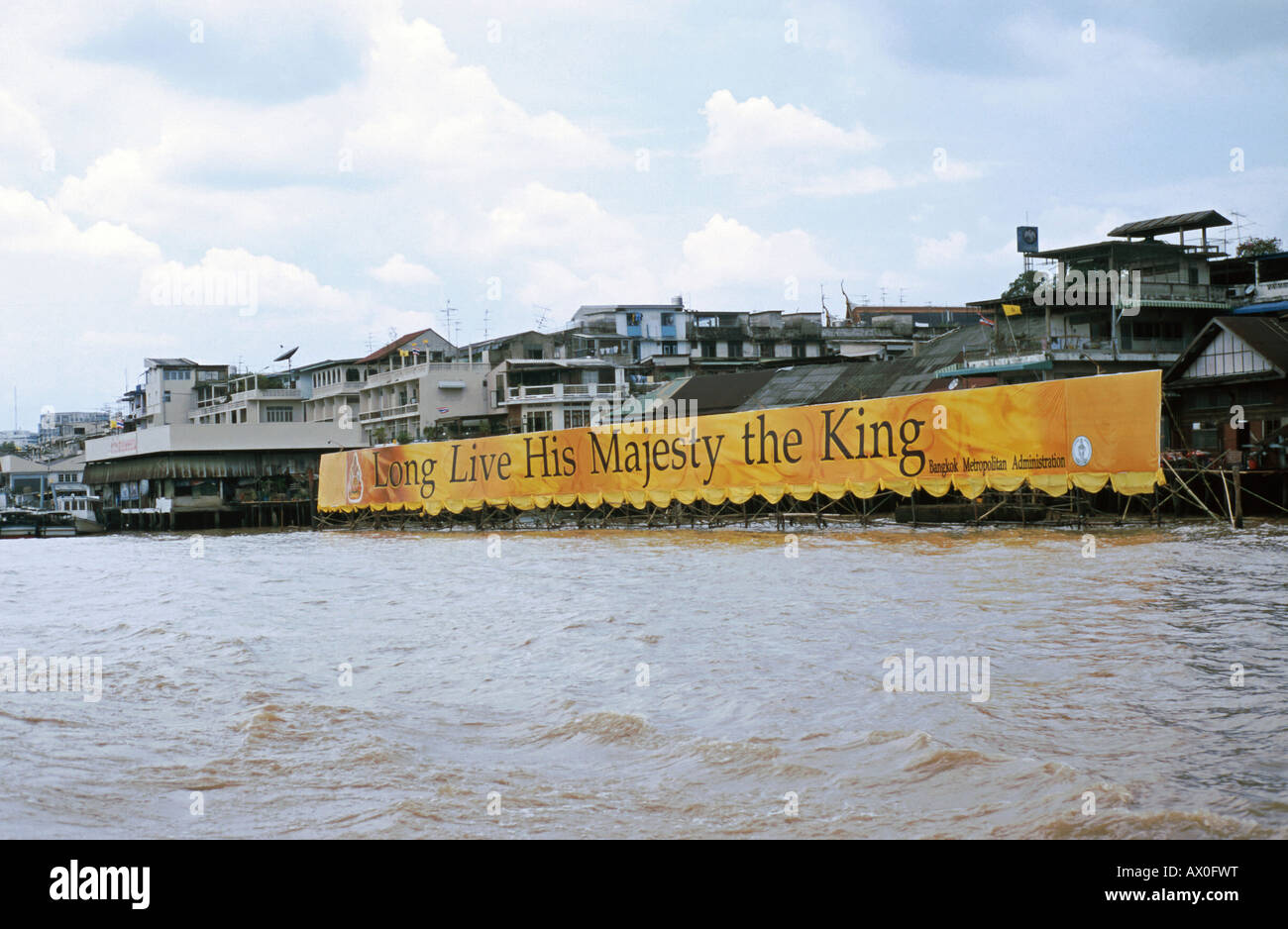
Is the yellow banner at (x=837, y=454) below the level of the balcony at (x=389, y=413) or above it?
below

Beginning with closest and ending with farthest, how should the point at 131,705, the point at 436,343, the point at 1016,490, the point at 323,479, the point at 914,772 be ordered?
the point at 914,772 → the point at 131,705 → the point at 1016,490 → the point at 323,479 → the point at 436,343

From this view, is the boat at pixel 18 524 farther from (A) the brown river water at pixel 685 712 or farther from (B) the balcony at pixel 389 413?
(A) the brown river water at pixel 685 712

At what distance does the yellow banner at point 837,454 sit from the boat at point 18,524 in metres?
28.4

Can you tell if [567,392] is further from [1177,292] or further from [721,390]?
[1177,292]

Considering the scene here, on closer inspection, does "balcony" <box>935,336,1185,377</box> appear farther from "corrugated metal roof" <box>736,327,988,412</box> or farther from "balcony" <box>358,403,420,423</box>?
"balcony" <box>358,403,420,423</box>

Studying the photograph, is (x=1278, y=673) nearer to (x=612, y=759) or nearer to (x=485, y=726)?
(x=612, y=759)

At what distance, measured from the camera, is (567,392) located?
63406 millimetres

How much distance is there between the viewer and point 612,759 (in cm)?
692

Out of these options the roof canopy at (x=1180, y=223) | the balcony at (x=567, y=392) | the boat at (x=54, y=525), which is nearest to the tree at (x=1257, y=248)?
the roof canopy at (x=1180, y=223)

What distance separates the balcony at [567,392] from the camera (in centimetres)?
6297

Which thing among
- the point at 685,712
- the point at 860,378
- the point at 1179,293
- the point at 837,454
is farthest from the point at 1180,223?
the point at 685,712

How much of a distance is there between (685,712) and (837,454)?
20305 mm
